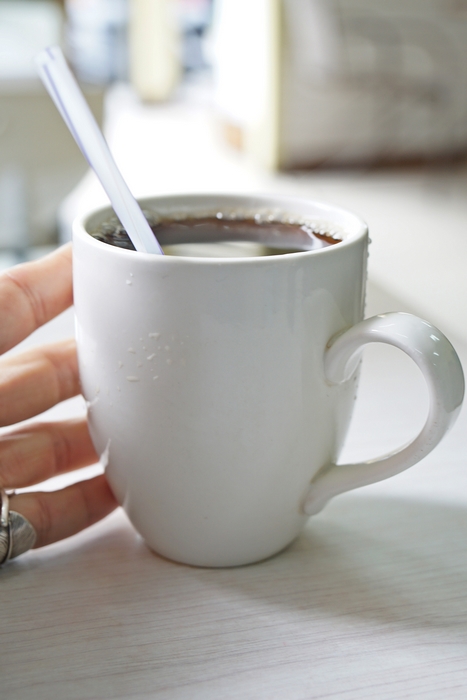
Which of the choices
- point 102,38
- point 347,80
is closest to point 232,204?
point 347,80

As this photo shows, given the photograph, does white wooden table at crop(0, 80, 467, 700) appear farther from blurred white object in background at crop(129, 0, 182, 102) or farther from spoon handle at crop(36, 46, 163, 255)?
blurred white object in background at crop(129, 0, 182, 102)

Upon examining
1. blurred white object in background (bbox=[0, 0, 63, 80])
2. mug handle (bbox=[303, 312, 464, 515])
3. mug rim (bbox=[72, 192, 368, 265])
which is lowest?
mug handle (bbox=[303, 312, 464, 515])

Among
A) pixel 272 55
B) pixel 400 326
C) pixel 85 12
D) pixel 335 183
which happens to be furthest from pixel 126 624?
pixel 85 12

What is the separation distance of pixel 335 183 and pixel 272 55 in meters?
0.58

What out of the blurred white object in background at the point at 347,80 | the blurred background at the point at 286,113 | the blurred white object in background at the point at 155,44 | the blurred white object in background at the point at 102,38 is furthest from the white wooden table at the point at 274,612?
the blurred white object in background at the point at 102,38

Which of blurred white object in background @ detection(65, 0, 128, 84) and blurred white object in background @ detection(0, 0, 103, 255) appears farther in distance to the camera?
blurred white object in background @ detection(65, 0, 128, 84)

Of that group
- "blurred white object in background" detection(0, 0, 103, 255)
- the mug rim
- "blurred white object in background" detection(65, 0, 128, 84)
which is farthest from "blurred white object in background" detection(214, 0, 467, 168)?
"blurred white object in background" detection(65, 0, 128, 84)

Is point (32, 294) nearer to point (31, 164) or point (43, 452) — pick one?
point (43, 452)

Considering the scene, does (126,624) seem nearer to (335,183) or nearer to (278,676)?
(278,676)

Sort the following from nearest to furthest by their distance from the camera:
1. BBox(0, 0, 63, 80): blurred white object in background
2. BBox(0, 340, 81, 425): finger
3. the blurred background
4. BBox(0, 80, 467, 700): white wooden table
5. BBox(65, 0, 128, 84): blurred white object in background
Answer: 1. BBox(0, 80, 467, 700): white wooden table
2. BBox(0, 340, 81, 425): finger
3. the blurred background
4. BBox(0, 0, 63, 80): blurred white object in background
5. BBox(65, 0, 128, 84): blurred white object in background

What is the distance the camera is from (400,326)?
0.28m

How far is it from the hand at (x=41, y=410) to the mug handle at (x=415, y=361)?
123mm

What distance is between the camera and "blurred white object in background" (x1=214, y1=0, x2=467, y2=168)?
6.03 ft

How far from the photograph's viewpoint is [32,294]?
1.18 ft
